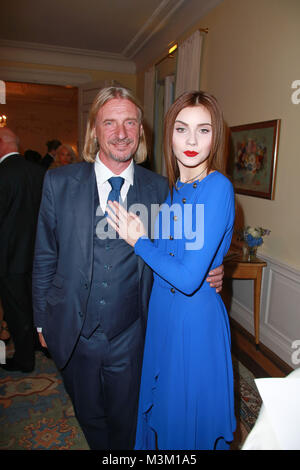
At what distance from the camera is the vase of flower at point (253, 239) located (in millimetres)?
3199

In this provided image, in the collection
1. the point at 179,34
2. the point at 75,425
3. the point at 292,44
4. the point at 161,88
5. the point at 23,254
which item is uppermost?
the point at 179,34

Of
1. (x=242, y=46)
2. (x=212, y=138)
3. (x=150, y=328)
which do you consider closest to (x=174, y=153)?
(x=212, y=138)

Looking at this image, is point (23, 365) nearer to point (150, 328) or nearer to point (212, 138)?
point (150, 328)

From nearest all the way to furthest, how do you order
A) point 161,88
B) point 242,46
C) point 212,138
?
point 212,138
point 242,46
point 161,88

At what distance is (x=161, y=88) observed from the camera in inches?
250

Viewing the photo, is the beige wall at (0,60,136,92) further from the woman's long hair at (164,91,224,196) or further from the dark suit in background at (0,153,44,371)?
the woman's long hair at (164,91,224,196)

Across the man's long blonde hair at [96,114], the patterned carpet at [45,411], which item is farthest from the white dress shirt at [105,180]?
the patterned carpet at [45,411]

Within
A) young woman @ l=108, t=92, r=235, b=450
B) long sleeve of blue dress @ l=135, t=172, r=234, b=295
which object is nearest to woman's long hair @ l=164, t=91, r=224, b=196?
young woman @ l=108, t=92, r=235, b=450

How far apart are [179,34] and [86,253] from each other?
16.0 feet

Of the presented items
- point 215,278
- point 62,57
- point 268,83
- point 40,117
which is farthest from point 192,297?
point 40,117

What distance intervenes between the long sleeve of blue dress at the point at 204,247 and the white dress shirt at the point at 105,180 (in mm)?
464

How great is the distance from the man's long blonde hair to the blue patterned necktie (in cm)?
21

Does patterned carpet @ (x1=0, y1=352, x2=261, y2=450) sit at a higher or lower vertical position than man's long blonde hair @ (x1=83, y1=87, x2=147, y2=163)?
lower

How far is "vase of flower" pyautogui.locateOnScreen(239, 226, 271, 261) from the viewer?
126 inches
